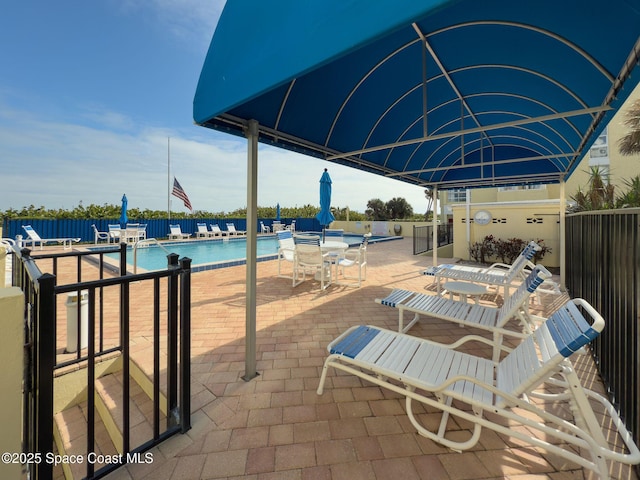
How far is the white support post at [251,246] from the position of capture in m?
2.66

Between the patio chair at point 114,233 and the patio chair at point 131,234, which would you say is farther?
the patio chair at point 114,233

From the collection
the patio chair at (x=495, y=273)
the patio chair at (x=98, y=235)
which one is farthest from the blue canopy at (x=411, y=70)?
the patio chair at (x=98, y=235)

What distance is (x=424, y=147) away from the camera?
5297 millimetres

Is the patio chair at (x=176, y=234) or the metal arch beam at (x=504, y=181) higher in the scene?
the metal arch beam at (x=504, y=181)

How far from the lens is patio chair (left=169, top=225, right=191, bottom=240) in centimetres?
1941

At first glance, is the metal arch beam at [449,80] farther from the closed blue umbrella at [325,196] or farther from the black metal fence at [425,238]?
the black metal fence at [425,238]

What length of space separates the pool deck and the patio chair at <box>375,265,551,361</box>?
0.42m

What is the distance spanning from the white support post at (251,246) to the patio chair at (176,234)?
18.9 m

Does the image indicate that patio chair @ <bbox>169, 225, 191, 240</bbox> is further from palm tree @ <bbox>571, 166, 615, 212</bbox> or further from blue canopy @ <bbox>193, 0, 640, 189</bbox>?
palm tree @ <bbox>571, 166, 615, 212</bbox>

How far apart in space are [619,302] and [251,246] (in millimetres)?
3119

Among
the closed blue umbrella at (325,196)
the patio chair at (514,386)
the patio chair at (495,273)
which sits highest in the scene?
the closed blue umbrella at (325,196)

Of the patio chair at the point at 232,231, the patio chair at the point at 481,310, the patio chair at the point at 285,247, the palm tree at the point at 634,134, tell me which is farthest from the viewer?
the patio chair at the point at 232,231

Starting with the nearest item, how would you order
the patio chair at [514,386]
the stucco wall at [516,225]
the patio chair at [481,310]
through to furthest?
the patio chair at [514,386] → the patio chair at [481,310] → the stucco wall at [516,225]

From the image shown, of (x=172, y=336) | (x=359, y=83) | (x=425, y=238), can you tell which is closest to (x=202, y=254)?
(x=425, y=238)
